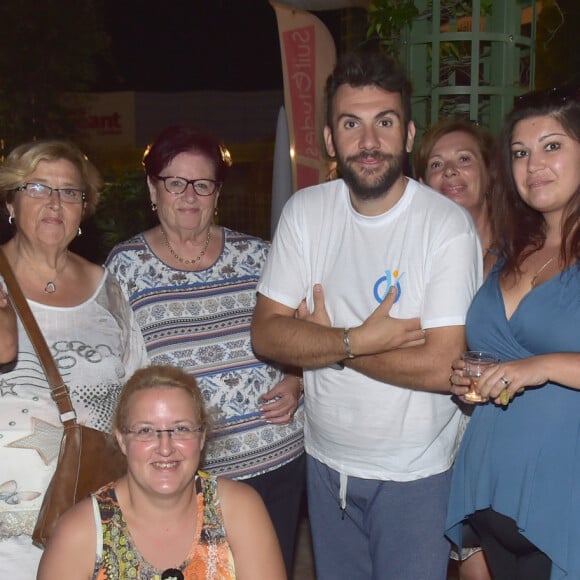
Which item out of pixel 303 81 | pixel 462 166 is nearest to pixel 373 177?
pixel 462 166

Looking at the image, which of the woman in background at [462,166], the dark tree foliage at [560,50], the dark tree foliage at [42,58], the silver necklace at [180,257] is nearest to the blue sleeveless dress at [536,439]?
the woman in background at [462,166]

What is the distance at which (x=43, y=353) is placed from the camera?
282 cm

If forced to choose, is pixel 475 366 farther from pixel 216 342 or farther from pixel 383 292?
pixel 216 342

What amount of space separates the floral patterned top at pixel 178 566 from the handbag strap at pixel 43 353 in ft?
1.01

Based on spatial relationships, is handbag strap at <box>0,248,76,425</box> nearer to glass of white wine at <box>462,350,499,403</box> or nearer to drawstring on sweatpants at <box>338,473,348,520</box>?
drawstring on sweatpants at <box>338,473,348,520</box>

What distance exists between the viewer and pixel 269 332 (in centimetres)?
294

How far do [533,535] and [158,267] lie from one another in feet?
5.87

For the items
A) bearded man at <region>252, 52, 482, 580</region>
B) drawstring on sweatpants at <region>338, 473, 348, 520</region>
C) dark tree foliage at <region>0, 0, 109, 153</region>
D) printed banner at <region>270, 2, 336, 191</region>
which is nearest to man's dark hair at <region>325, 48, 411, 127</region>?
bearded man at <region>252, 52, 482, 580</region>

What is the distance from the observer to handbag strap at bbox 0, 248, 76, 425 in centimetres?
279

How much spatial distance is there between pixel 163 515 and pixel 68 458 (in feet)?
1.29

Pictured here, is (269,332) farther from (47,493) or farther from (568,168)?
(568,168)

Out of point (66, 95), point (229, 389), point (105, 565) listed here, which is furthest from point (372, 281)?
point (66, 95)

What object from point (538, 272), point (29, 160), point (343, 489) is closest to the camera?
point (538, 272)

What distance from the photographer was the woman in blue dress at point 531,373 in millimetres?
2402
